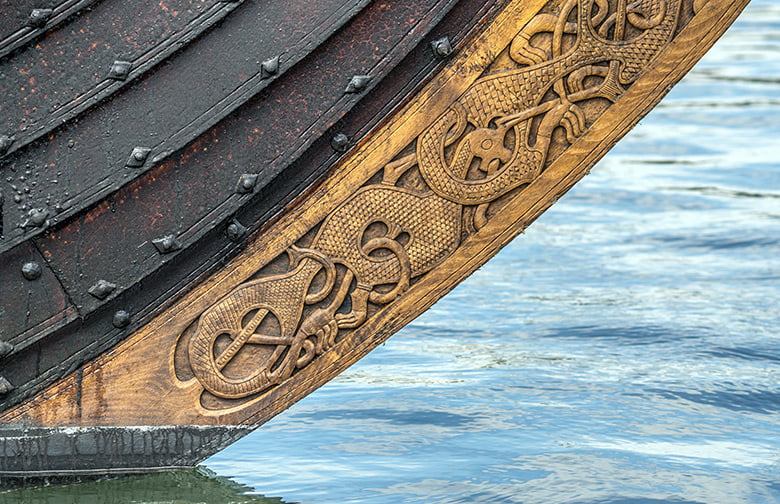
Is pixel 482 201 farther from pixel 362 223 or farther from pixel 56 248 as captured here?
pixel 56 248

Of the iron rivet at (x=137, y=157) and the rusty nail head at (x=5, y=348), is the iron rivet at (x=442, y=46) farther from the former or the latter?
the rusty nail head at (x=5, y=348)

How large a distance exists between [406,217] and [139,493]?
28.3 inches

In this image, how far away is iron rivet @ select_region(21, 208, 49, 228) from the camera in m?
2.26

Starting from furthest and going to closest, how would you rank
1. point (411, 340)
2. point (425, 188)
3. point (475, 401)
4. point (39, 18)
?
point (411, 340)
point (475, 401)
point (425, 188)
point (39, 18)

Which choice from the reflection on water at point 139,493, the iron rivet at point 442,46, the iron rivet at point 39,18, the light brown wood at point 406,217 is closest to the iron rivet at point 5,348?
the light brown wood at point 406,217

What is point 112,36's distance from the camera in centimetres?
223

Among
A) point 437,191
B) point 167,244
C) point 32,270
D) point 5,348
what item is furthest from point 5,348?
point 437,191

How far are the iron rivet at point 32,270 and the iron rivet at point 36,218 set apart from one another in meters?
0.07

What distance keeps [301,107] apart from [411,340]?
1.51 m

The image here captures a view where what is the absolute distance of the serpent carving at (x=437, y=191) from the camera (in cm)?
227

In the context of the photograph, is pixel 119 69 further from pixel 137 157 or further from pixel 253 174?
pixel 253 174

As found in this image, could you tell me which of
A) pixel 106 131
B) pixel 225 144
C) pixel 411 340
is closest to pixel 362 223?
pixel 225 144

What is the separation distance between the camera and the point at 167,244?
229 cm

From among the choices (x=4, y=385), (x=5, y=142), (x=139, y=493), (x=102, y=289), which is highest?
(x=5, y=142)
